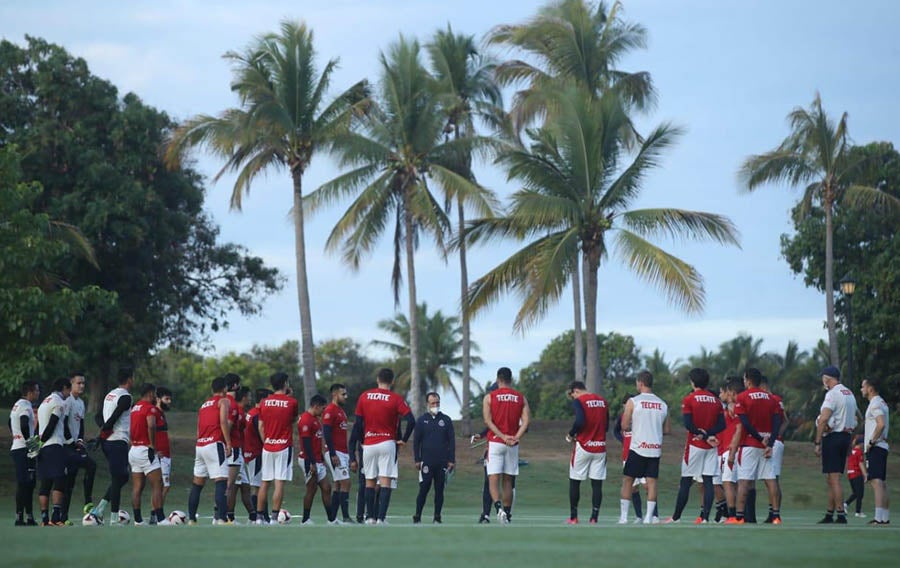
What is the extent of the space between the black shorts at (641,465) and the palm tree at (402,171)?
910 inches

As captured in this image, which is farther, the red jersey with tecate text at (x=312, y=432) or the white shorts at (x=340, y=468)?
the white shorts at (x=340, y=468)

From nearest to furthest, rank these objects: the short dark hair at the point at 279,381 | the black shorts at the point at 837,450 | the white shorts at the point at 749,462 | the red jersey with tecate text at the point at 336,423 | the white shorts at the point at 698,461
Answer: the short dark hair at the point at 279,381
the white shorts at the point at 749,462
the black shorts at the point at 837,450
the white shorts at the point at 698,461
the red jersey with tecate text at the point at 336,423

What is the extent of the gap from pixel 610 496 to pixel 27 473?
59.5 feet

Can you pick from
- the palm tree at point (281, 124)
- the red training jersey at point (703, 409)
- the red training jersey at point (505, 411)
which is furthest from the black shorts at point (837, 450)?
the palm tree at point (281, 124)

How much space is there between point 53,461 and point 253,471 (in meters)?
3.16

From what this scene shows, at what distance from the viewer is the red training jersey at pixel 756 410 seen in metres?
18.3

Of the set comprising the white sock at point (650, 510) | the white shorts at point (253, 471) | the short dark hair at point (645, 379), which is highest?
the short dark hair at point (645, 379)

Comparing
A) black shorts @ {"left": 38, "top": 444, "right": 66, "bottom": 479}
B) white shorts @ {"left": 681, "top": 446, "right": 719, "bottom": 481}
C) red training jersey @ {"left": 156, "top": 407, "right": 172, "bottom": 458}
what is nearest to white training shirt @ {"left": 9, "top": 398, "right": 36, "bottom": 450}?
black shorts @ {"left": 38, "top": 444, "right": 66, "bottom": 479}

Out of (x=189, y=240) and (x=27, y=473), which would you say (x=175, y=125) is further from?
(x=27, y=473)

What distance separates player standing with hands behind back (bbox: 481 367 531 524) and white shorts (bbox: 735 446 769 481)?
314 centimetres

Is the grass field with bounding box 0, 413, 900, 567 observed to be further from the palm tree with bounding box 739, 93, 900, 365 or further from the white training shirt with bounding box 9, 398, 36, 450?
the palm tree with bounding box 739, 93, 900, 365

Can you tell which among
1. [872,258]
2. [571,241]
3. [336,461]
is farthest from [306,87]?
[872,258]

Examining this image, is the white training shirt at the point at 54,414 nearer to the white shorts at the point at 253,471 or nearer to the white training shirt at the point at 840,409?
the white shorts at the point at 253,471

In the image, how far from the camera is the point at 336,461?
19.2m
